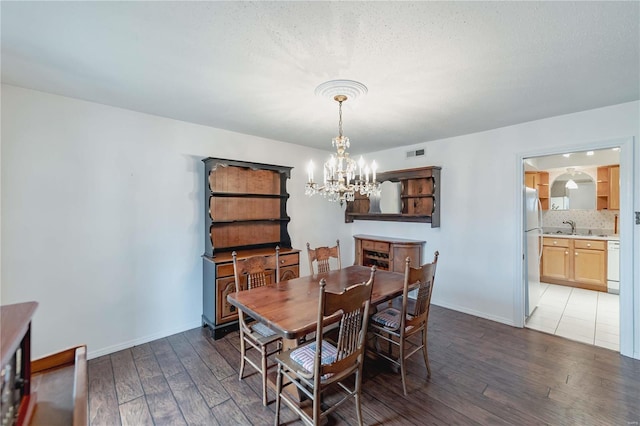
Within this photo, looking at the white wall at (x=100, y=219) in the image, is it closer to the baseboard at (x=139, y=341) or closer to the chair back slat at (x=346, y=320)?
Answer: the baseboard at (x=139, y=341)

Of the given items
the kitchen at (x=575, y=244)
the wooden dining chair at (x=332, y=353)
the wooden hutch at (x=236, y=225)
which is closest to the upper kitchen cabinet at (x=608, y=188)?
the kitchen at (x=575, y=244)

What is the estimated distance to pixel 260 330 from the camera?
234cm

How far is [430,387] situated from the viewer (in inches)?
88.3

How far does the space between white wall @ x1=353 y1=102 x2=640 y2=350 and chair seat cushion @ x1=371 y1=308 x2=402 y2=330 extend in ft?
5.83

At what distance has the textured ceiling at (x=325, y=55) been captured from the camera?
146 centimetres

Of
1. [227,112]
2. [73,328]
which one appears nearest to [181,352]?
[73,328]

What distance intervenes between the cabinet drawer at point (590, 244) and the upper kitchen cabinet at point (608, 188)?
0.77 m

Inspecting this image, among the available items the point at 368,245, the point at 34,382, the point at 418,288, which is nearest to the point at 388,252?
the point at 368,245

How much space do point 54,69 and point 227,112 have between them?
4.40 ft

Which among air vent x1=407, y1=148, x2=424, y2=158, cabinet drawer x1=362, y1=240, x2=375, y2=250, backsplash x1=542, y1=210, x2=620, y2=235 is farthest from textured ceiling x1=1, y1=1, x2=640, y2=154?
backsplash x1=542, y1=210, x2=620, y2=235

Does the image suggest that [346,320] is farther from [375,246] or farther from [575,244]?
[575,244]

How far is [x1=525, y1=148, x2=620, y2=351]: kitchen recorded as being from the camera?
3.62 meters

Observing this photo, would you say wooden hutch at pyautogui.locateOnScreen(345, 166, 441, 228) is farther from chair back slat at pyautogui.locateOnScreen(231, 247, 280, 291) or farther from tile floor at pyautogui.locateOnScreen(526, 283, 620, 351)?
chair back slat at pyautogui.locateOnScreen(231, 247, 280, 291)

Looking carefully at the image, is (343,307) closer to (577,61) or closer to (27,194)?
(577,61)
